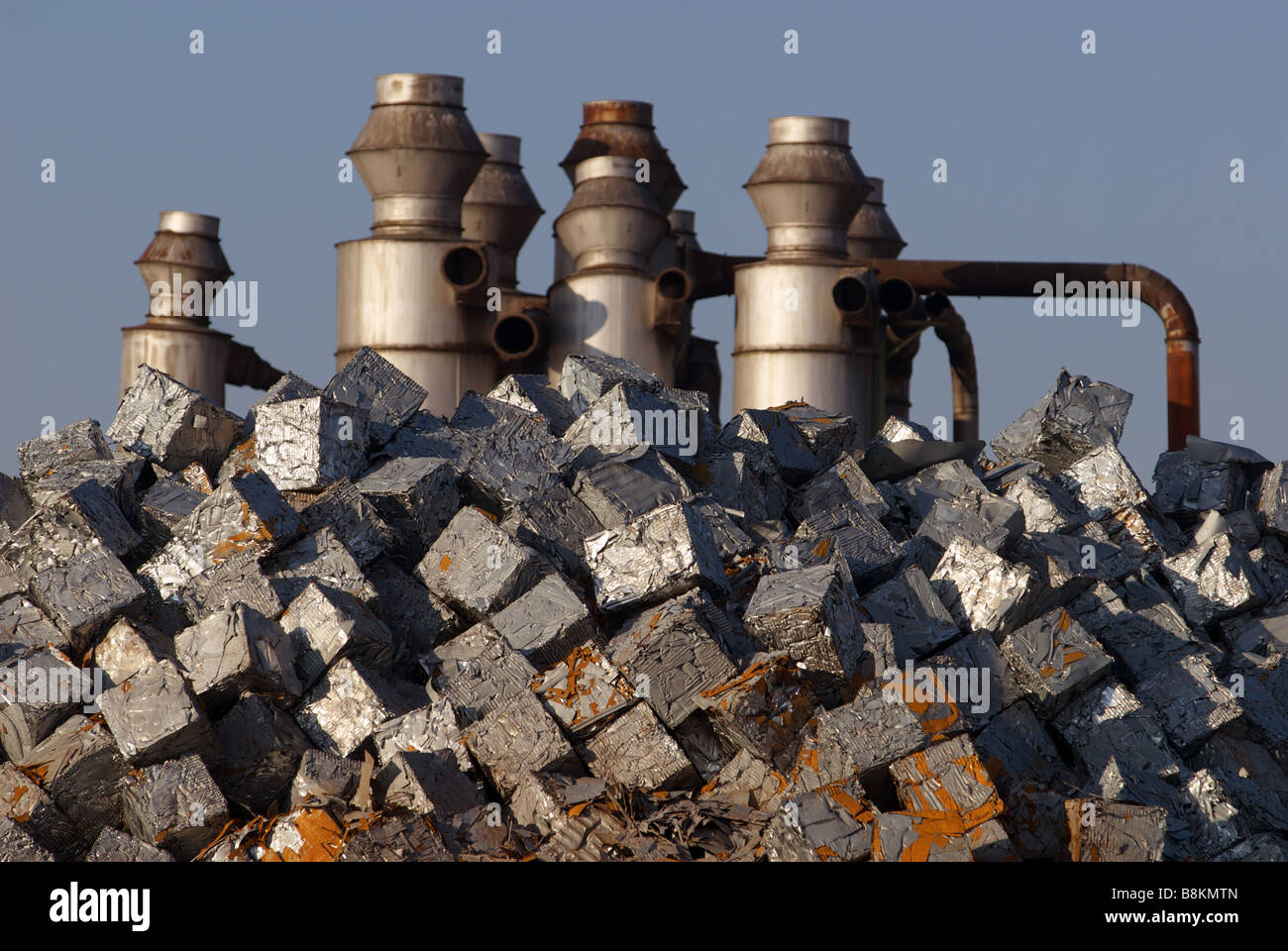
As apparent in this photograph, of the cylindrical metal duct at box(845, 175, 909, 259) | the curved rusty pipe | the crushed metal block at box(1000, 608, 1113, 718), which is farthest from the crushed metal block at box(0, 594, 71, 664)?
the cylindrical metal duct at box(845, 175, 909, 259)

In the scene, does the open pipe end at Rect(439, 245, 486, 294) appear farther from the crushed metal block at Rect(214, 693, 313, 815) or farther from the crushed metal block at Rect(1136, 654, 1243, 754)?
the crushed metal block at Rect(1136, 654, 1243, 754)

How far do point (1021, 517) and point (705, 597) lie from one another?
2153 mm

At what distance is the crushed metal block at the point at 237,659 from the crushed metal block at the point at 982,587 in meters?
3.27

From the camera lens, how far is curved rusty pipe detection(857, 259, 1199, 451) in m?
16.3

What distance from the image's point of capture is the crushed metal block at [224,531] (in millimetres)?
7230

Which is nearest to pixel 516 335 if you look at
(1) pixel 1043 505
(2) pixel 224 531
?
(1) pixel 1043 505

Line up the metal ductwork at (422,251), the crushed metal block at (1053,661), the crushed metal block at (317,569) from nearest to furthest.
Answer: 1. the crushed metal block at (1053,661)
2. the crushed metal block at (317,569)
3. the metal ductwork at (422,251)

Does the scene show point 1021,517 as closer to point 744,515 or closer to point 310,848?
point 744,515

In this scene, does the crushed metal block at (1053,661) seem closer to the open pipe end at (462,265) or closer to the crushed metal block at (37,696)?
the crushed metal block at (37,696)

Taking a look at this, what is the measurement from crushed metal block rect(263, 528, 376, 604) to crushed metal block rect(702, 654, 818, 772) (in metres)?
1.89

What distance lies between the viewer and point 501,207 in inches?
729

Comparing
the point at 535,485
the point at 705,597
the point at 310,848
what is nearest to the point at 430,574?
the point at 535,485

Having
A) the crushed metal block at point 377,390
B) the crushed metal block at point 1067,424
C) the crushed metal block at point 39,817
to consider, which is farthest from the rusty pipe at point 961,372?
the crushed metal block at point 39,817

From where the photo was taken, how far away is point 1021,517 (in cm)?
804
